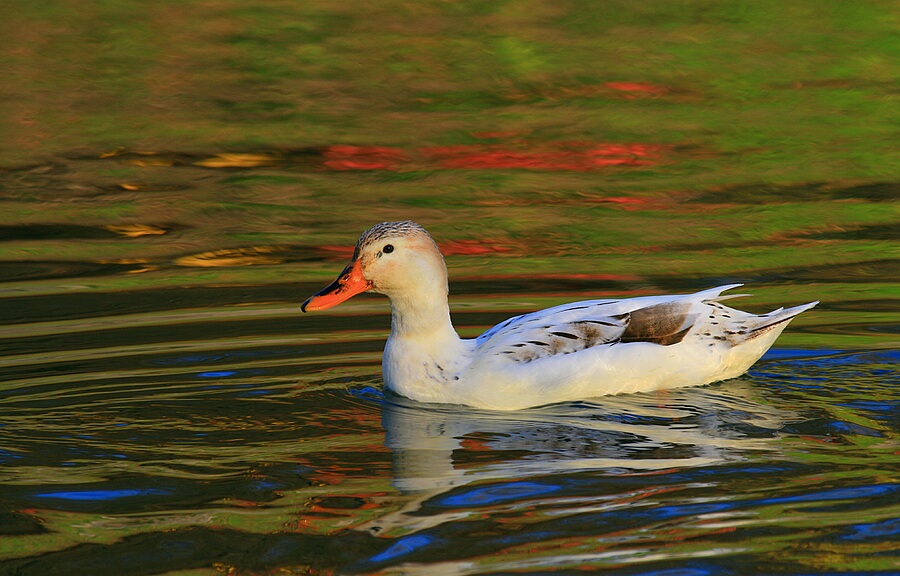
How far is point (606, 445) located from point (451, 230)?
5775 millimetres

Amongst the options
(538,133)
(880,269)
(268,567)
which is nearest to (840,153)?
(538,133)

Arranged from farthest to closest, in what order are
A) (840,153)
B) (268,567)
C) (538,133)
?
(538,133) → (840,153) → (268,567)

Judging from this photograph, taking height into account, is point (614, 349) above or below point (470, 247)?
above

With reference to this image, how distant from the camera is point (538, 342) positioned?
8812 mm

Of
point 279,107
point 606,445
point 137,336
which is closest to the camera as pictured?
point 606,445

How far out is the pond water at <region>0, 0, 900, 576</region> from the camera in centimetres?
670

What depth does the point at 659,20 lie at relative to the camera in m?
24.4

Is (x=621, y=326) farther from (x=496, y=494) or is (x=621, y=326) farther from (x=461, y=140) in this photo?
(x=461, y=140)

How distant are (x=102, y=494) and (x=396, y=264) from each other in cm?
255

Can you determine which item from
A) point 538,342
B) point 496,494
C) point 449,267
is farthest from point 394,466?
point 449,267

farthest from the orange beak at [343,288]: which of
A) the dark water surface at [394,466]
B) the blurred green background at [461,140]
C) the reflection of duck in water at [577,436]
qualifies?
the blurred green background at [461,140]

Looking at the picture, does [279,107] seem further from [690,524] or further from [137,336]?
[690,524]

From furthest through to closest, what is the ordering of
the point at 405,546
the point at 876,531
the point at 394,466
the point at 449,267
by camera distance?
the point at 449,267 → the point at 394,466 → the point at 405,546 → the point at 876,531

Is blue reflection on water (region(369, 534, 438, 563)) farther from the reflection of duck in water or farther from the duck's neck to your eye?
the duck's neck
